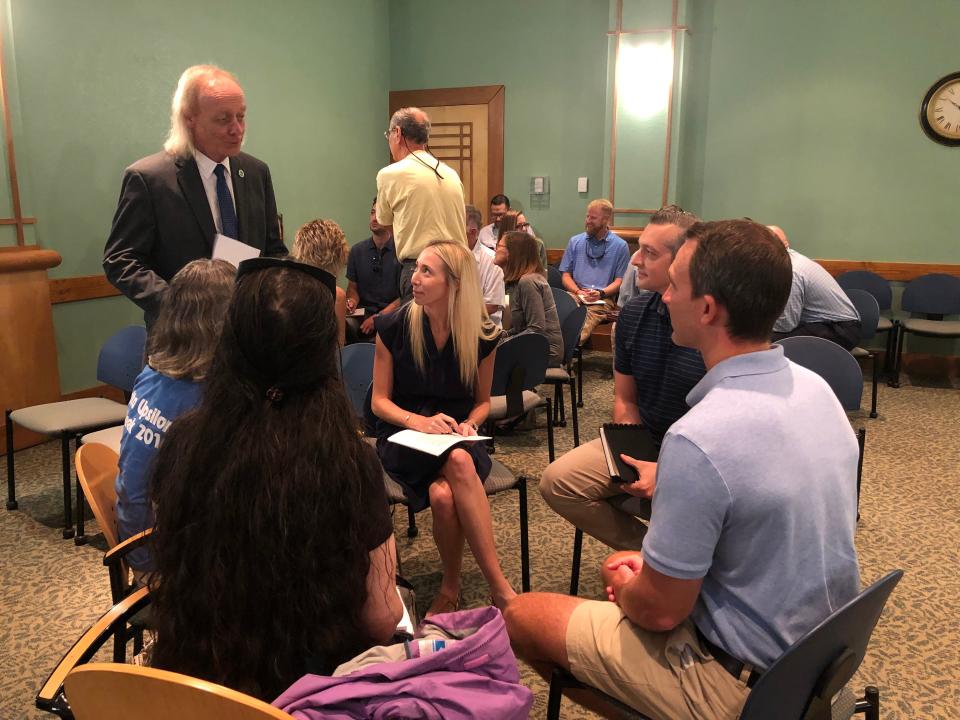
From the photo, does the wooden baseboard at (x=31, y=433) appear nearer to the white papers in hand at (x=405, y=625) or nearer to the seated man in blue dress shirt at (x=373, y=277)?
the seated man in blue dress shirt at (x=373, y=277)

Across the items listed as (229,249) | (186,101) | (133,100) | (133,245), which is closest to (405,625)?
(229,249)

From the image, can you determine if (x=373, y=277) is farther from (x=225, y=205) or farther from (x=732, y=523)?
(x=732, y=523)

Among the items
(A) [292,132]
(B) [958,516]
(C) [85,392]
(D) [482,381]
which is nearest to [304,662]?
(D) [482,381]

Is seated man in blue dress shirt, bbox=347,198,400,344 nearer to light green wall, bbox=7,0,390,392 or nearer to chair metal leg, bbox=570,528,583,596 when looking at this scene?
light green wall, bbox=7,0,390,392

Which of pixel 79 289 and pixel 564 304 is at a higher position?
pixel 79 289

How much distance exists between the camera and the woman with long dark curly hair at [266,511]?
1.12 m

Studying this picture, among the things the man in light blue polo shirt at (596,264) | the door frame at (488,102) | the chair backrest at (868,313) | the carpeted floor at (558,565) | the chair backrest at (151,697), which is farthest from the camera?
the door frame at (488,102)

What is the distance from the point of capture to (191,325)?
1789 mm

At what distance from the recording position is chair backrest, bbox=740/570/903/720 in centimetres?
109

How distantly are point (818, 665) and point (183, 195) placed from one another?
2.39m

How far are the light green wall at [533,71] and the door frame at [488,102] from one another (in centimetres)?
7

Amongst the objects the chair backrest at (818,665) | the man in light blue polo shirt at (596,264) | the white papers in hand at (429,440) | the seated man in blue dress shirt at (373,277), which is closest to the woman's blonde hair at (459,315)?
the white papers in hand at (429,440)

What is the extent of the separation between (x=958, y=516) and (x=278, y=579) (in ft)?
11.3

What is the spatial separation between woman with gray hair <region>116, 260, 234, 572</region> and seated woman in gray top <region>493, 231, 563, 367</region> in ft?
8.48
